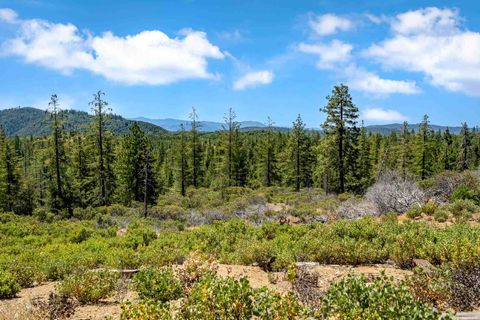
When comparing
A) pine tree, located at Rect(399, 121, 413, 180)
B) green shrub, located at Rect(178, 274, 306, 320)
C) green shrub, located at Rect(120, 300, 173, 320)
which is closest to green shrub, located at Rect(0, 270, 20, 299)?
green shrub, located at Rect(120, 300, 173, 320)

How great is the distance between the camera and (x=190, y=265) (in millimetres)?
7453

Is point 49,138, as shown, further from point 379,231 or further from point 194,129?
point 379,231

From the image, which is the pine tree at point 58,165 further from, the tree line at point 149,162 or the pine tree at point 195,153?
the pine tree at point 195,153

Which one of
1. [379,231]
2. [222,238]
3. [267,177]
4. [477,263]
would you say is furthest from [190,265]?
[267,177]

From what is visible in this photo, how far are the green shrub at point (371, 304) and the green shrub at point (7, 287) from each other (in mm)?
6432

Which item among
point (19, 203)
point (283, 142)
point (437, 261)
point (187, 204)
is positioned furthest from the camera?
point (283, 142)

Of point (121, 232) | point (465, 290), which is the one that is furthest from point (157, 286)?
point (121, 232)

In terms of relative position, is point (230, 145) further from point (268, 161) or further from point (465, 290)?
point (465, 290)

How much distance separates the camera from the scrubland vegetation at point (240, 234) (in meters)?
4.63

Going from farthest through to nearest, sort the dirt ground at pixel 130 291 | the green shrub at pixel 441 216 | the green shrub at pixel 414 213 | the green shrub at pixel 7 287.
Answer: the green shrub at pixel 414 213
the green shrub at pixel 441 216
the green shrub at pixel 7 287
the dirt ground at pixel 130 291

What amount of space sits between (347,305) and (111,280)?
496 centimetres

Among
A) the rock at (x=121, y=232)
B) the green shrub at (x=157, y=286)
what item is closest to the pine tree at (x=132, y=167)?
the rock at (x=121, y=232)

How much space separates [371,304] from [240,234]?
11.6 metres

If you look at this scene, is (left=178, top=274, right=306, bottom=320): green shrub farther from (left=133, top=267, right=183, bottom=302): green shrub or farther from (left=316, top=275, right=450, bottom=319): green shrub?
(left=133, top=267, right=183, bottom=302): green shrub
